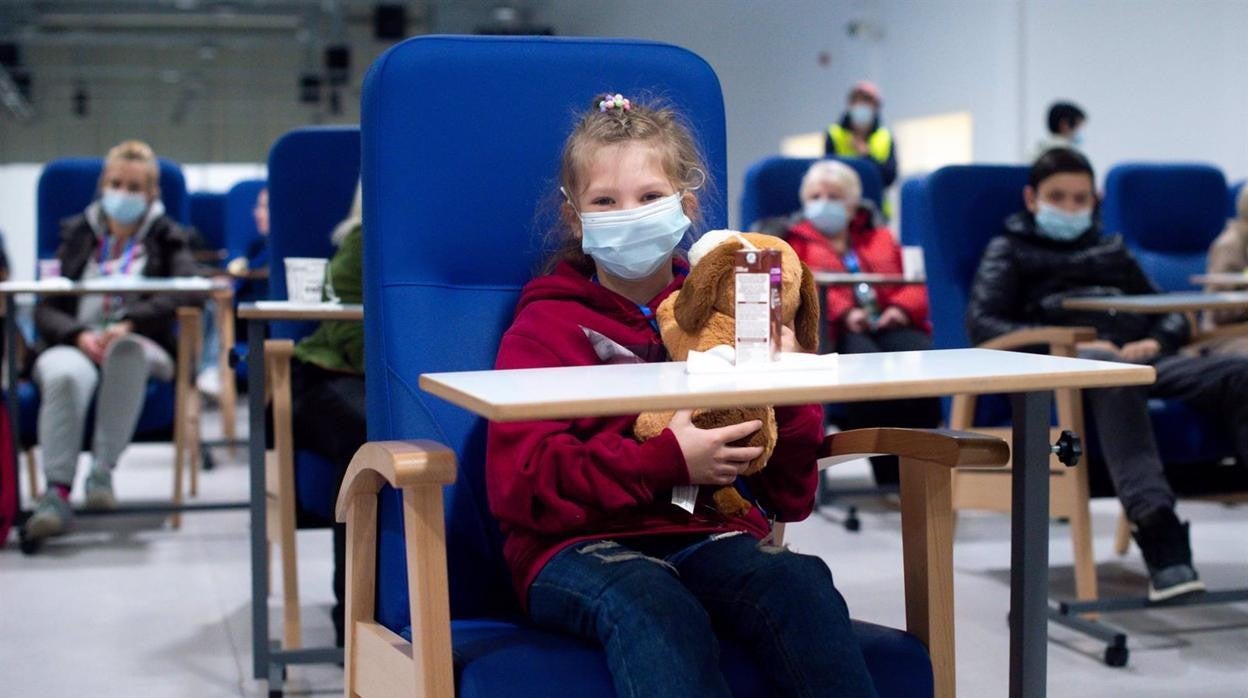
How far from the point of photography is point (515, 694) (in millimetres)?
1431

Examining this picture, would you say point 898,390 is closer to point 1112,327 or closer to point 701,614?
point 701,614

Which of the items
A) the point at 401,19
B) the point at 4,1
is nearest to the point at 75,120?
the point at 4,1

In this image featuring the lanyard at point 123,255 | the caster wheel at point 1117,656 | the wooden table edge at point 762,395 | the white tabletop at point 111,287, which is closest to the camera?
the wooden table edge at point 762,395

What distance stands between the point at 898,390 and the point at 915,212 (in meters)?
2.55

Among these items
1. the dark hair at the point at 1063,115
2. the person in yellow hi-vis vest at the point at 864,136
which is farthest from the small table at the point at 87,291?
the dark hair at the point at 1063,115

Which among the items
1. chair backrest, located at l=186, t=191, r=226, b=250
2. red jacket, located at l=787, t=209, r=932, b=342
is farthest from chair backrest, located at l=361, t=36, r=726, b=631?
chair backrest, located at l=186, t=191, r=226, b=250

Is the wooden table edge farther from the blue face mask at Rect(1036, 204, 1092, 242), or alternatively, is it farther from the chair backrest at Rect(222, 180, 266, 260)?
the chair backrest at Rect(222, 180, 266, 260)

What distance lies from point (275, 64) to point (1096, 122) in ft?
33.6

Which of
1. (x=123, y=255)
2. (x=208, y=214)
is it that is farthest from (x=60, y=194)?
(x=208, y=214)

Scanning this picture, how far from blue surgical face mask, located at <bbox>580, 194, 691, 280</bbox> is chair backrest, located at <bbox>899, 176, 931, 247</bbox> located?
1.77 m

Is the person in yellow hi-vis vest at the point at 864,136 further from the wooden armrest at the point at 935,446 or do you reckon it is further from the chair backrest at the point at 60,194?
the wooden armrest at the point at 935,446

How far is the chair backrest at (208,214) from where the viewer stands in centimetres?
648

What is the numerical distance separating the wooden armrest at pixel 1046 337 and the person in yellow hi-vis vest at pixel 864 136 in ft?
12.4

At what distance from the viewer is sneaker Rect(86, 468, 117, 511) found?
419cm
